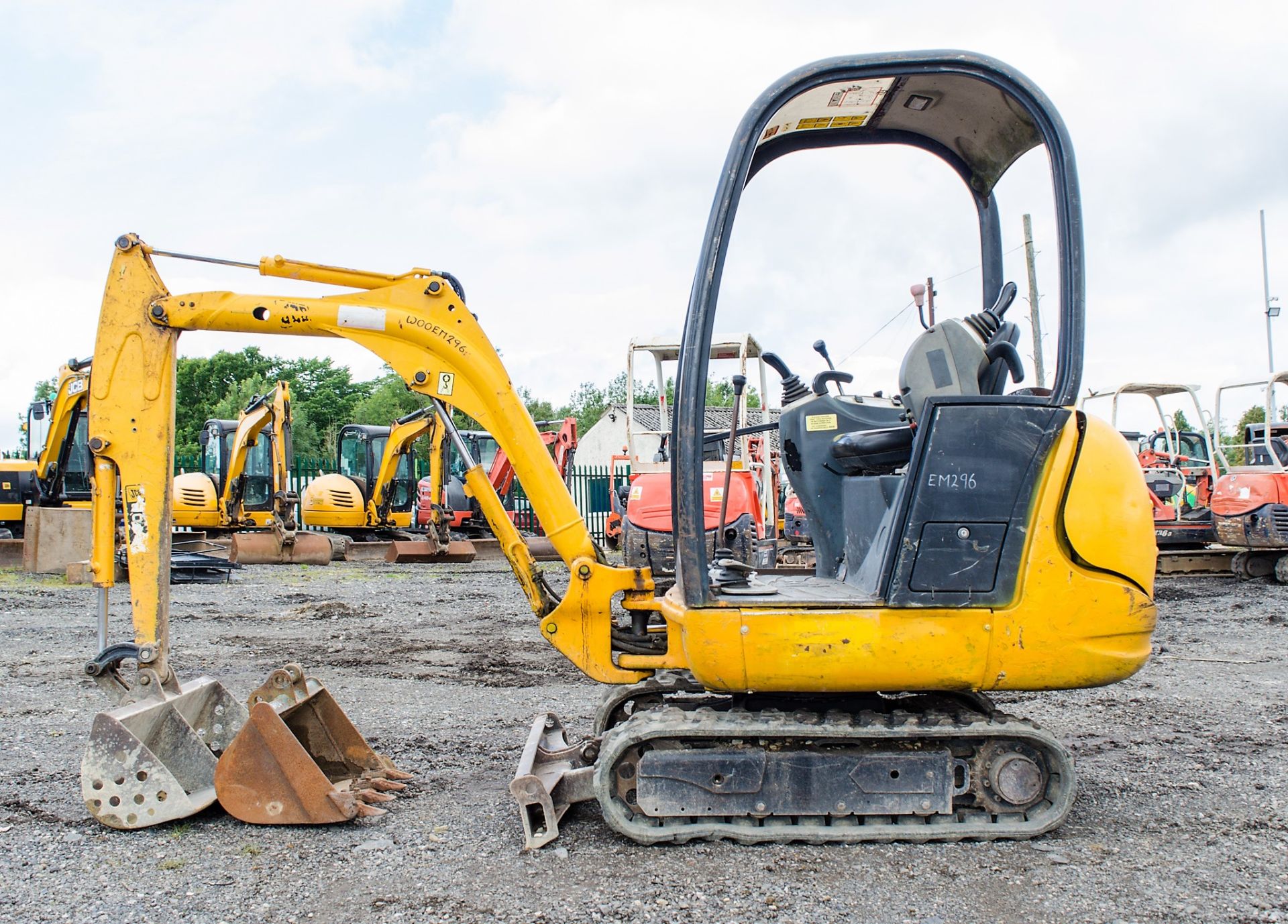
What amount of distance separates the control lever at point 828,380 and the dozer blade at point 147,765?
9.45 ft

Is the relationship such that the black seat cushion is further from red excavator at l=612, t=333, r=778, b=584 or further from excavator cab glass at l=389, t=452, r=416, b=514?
excavator cab glass at l=389, t=452, r=416, b=514

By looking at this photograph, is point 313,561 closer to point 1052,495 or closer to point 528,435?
point 528,435

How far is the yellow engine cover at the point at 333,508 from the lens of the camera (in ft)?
60.1

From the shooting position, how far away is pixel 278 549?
1571 cm

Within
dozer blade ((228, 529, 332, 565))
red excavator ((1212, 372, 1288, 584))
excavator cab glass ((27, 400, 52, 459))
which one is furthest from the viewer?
excavator cab glass ((27, 400, 52, 459))

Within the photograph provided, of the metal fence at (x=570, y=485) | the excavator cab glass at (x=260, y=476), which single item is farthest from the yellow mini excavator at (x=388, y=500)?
the metal fence at (x=570, y=485)

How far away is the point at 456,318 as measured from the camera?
13.8ft

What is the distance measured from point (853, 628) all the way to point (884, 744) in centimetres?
48

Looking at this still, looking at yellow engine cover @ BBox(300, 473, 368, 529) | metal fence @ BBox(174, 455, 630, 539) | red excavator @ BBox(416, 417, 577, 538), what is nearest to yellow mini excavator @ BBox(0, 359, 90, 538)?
yellow engine cover @ BBox(300, 473, 368, 529)

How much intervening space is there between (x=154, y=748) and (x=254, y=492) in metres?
15.4

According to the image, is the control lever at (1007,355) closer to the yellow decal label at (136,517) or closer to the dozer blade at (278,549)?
the yellow decal label at (136,517)

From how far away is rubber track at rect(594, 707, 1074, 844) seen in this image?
3404mm

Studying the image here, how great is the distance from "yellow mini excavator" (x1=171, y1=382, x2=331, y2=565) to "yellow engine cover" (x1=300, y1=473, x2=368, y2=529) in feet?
2.26

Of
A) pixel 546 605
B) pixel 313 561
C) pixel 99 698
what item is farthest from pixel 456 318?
pixel 313 561
